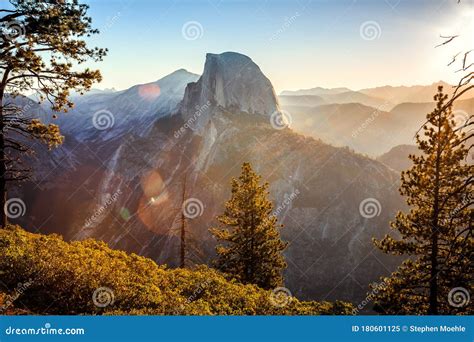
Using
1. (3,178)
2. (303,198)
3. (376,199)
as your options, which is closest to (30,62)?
(3,178)

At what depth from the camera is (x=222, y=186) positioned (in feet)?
213

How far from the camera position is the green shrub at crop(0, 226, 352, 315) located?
10.2m

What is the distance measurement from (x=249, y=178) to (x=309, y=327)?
15968 mm

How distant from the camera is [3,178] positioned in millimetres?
17141

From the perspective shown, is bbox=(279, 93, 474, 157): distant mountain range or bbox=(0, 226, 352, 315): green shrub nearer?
bbox=(0, 226, 352, 315): green shrub

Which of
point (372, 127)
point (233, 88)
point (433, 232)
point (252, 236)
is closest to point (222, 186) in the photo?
point (233, 88)

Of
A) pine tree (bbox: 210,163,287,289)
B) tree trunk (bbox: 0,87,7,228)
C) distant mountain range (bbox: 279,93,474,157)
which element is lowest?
pine tree (bbox: 210,163,287,289)

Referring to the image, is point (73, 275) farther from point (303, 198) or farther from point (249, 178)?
point (303, 198)

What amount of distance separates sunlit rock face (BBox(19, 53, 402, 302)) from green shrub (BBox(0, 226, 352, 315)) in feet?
37.1

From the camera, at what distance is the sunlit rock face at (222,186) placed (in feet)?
156

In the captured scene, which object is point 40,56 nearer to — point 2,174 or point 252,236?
point 2,174

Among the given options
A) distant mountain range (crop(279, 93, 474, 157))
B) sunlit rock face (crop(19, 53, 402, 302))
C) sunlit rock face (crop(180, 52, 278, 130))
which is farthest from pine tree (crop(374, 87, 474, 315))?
distant mountain range (crop(279, 93, 474, 157))

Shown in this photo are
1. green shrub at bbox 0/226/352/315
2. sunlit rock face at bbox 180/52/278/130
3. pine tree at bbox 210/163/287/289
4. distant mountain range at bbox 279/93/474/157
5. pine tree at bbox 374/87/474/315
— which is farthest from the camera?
distant mountain range at bbox 279/93/474/157

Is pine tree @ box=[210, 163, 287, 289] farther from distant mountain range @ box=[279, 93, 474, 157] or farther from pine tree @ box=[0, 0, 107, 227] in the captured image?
distant mountain range @ box=[279, 93, 474, 157]
